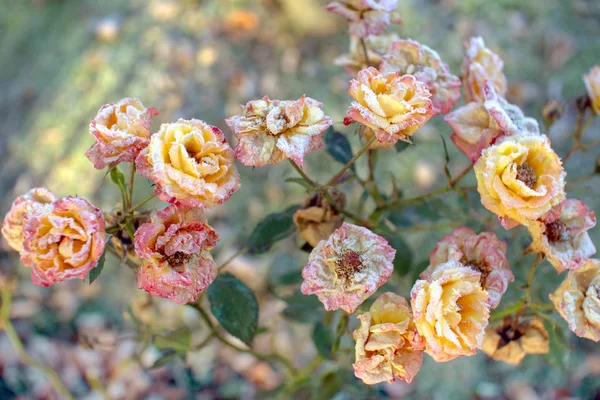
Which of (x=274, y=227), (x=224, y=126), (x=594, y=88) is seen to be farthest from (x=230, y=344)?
(x=224, y=126)

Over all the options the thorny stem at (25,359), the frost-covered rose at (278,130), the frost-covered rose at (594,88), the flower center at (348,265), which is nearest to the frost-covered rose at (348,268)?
the flower center at (348,265)

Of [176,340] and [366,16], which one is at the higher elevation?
[366,16]

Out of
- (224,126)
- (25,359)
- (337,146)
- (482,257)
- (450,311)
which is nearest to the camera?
(450,311)

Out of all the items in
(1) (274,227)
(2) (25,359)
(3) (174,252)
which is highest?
(3) (174,252)

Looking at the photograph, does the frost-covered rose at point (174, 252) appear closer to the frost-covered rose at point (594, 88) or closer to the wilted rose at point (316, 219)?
the wilted rose at point (316, 219)

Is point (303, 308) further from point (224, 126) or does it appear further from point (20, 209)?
point (224, 126)

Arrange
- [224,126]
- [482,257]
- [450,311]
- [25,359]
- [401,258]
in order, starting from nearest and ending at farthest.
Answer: [450,311]
[482,257]
[401,258]
[25,359]
[224,126]

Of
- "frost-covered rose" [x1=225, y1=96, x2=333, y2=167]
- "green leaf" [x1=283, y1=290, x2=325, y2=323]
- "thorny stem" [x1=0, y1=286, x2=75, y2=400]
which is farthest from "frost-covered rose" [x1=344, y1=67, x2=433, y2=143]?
"thorny stem" [x1=0, y1=286, x2=75, y2=400]
